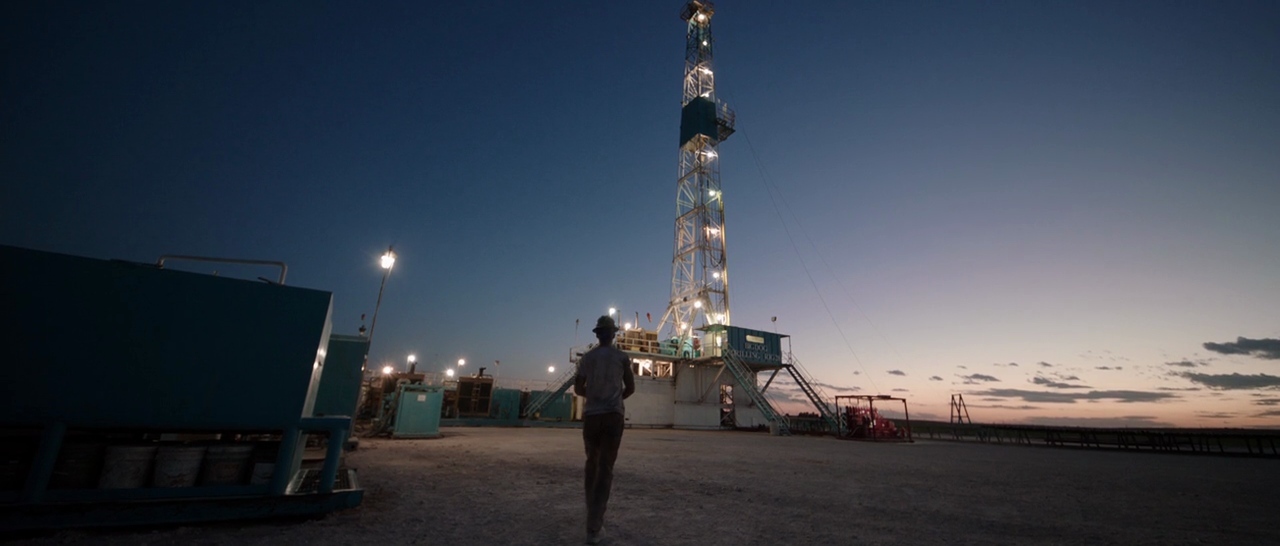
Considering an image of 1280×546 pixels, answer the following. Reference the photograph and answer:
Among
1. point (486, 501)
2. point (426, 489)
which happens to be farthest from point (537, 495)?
point (426, 489)

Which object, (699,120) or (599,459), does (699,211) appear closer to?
(699,120)

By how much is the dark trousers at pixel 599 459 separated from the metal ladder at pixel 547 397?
21324 millimetres

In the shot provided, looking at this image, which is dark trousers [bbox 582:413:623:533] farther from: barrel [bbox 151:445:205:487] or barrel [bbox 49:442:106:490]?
barrel [bbox 49:442:106:490]

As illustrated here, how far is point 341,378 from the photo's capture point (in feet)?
34.1

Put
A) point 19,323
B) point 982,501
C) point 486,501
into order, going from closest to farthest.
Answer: point 19,323, point 486,501, point 982,501

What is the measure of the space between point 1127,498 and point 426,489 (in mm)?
8985

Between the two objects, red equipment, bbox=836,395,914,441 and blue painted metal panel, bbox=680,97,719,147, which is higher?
blue painted metal panel, bbox=680,97,719,147

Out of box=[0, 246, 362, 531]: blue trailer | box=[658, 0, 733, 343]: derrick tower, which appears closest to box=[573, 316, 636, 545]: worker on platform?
box=[0, 246, 362, 531]: blue trailer

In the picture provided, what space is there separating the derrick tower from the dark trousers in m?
26.9

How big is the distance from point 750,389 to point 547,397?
1133cm

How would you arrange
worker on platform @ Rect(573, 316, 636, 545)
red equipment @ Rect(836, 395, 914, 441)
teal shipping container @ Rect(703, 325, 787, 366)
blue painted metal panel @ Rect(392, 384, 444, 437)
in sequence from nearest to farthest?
worker on platform @ Rect(573, 316, 636, 545), blue painted metal panel @ Rect(392, 384, 444, 437), red equipment @ Rect(836, 395, 914, 441), teal shipping container @ Rect(703, 325, 787, 366)

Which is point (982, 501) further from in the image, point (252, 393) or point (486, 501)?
point (252, 393)

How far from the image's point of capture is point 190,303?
3639mm

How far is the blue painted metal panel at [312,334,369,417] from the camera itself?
1030cm
